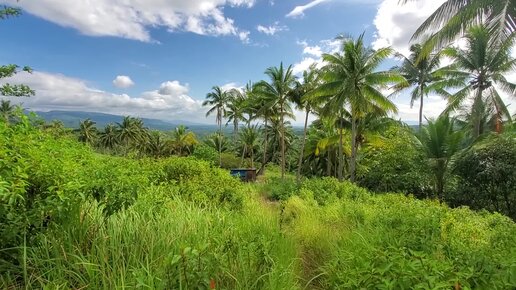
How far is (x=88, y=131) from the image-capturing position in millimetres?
56719

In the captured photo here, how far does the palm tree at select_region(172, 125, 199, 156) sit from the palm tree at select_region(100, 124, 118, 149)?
13.2 meters

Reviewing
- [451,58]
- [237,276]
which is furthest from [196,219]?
[451,58]

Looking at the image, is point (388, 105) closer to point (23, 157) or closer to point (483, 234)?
point (483, 234)

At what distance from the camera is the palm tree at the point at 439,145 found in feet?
61.8

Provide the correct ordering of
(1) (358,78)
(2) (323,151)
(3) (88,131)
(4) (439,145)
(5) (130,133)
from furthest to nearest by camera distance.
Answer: (3) (88,131) → (5) (130,133) → (2) (323,151) → (1) (358,78) → (4) (439,145)

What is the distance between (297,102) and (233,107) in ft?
51.2

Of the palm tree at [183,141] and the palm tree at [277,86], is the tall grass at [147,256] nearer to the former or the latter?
the palm tree at [277,86]

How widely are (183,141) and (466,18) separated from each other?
41.9 meters

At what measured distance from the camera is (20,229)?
2.85 metres

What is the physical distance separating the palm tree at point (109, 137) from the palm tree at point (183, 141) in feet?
43.2

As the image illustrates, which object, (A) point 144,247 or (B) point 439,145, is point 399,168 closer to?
(B) point 439,145

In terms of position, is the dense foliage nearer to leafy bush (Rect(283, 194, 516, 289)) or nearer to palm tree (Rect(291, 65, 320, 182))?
leafy bush (Rect(283, 194, 516, 289))

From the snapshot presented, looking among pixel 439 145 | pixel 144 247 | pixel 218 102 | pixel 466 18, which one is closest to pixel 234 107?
pixel 218 102

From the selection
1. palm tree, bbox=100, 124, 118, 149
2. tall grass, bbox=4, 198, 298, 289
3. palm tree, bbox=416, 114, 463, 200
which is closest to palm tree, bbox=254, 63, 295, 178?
palm tree, bbox=416, 114, 463, 200
